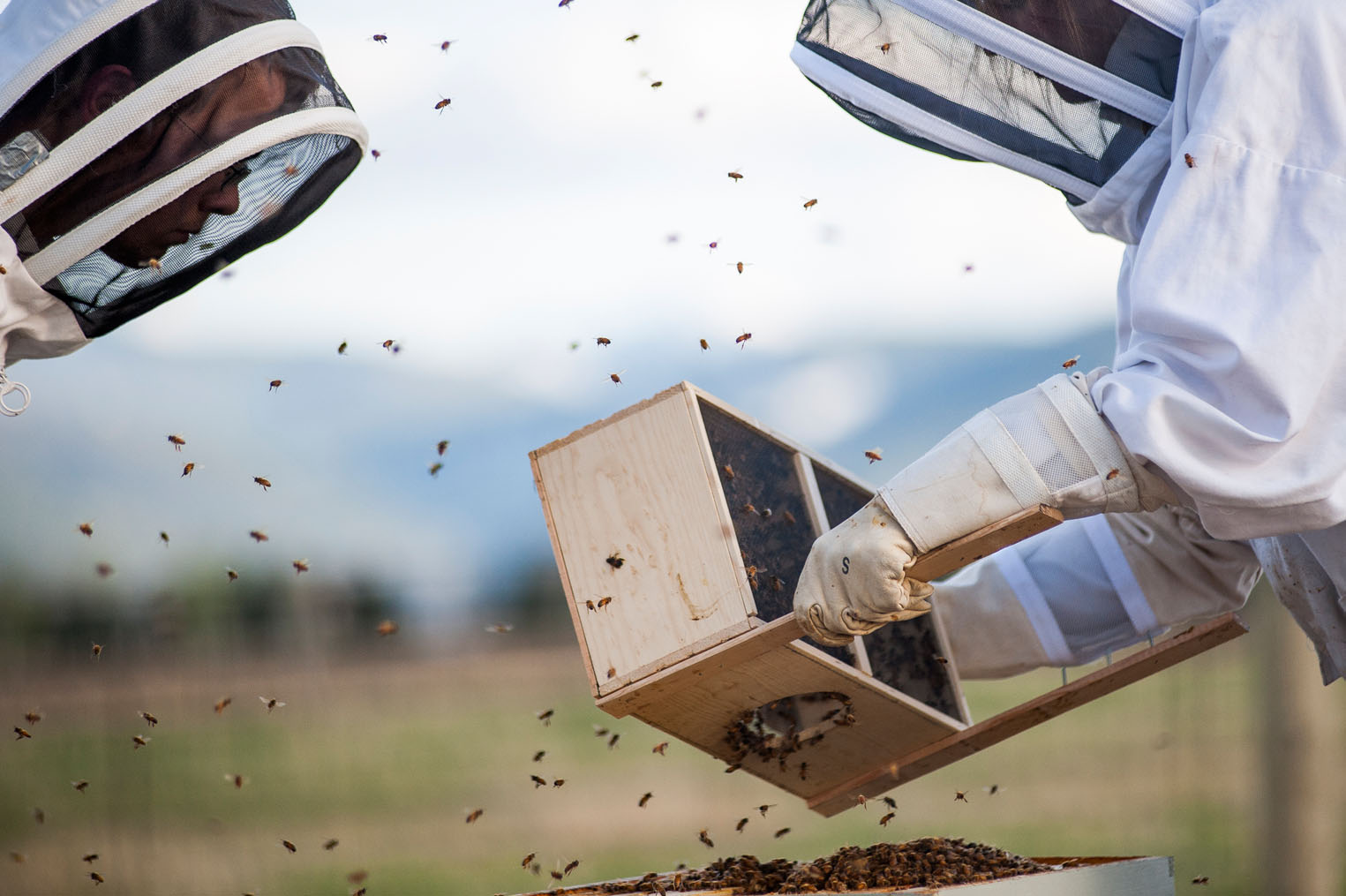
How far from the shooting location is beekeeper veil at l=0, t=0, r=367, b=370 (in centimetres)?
192

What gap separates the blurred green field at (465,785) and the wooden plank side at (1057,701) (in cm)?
248

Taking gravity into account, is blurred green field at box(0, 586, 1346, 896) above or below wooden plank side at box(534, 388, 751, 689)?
below

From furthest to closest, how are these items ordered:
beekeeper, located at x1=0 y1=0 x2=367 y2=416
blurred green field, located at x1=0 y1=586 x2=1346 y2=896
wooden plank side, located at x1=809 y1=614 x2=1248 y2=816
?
blurred green field, located at x1=0 y1=586 x2=1346 y2=896
wooden plank side, located at x1=809 y1=614 x2=1248 y2=816
beekeeper, located at x1=0 y1=0 x2=367 y2=416

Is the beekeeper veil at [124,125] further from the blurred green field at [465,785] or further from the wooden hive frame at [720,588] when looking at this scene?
the blurred green field at [465,785]

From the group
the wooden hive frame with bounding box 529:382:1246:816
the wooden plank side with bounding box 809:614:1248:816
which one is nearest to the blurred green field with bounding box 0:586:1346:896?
the wooden plank side with bounding box 809:614:1248:816

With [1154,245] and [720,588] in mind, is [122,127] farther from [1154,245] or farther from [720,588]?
[1154,245]

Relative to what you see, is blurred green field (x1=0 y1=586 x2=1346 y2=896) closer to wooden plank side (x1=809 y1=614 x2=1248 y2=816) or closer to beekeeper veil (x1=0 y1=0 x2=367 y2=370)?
wooden plank side (x1=809 y1=614 x2=1248 y2=816)

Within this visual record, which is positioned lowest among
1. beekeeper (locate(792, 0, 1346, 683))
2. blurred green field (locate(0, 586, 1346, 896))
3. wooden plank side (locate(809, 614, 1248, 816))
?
blurred green field (locate(0, 586, 1346, 896))

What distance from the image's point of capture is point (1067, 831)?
6.63 m

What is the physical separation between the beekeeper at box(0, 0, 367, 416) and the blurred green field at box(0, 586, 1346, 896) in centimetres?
323

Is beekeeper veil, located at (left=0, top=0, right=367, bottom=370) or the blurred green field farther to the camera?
the blurred green field

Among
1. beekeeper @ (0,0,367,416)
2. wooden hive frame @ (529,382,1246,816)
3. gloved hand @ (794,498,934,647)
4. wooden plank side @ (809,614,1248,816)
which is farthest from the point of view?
wooden plank side @ (809,614,1248,816)

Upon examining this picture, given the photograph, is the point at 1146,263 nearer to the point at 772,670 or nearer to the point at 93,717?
the point at 772,670

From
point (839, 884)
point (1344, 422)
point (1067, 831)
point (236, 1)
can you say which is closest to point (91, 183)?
point (236, 1)
